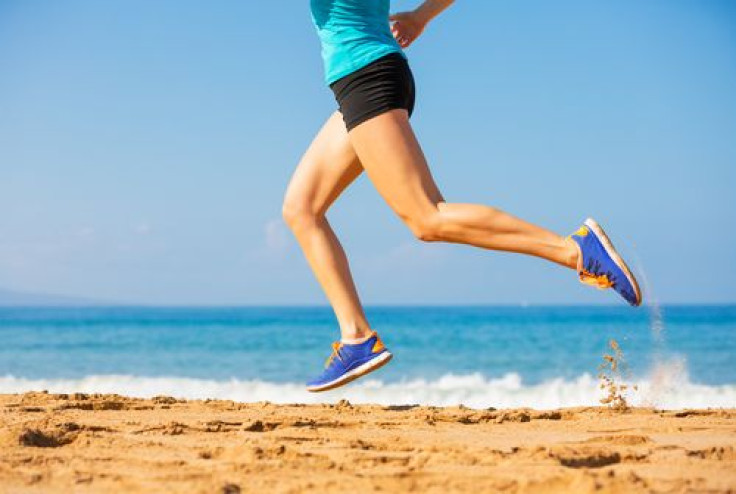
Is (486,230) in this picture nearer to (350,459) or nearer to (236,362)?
(350,459)

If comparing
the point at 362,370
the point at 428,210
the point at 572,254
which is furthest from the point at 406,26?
the point at 362,370

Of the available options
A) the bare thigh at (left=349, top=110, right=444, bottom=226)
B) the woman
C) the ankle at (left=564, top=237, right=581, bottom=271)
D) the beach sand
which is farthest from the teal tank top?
the beach sand

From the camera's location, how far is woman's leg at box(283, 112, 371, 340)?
359cm

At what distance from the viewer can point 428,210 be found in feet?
10.4

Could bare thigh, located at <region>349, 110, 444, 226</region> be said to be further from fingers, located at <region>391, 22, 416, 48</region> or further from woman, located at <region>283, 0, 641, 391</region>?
fingers, located at <region>391, 22, 416, 48</region>

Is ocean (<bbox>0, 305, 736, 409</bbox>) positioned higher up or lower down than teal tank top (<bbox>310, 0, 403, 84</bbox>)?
lower down

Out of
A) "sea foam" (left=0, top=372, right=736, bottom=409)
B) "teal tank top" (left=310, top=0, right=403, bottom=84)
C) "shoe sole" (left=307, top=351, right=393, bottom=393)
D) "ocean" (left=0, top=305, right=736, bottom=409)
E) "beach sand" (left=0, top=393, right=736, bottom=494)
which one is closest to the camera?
"beach sand" (left=0, top=393, right=736, bottom=494)

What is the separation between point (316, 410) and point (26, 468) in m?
2.07

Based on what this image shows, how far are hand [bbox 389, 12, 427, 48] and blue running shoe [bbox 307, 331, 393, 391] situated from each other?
4.06ft

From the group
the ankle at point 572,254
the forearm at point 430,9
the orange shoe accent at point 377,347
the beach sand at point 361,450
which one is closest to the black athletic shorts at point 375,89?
the forearm at point 430,9

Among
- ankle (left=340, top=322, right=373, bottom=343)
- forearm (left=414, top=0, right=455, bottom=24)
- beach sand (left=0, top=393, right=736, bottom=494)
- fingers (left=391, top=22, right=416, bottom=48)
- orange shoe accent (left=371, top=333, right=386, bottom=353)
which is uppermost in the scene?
forearm (left=414, top=0, right=455, bottom=24)

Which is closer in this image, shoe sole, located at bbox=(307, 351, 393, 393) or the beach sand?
the beach sand

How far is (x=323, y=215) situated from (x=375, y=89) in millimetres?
702

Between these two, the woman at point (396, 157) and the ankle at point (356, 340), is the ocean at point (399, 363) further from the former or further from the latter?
the ankle at point (356, 340)
